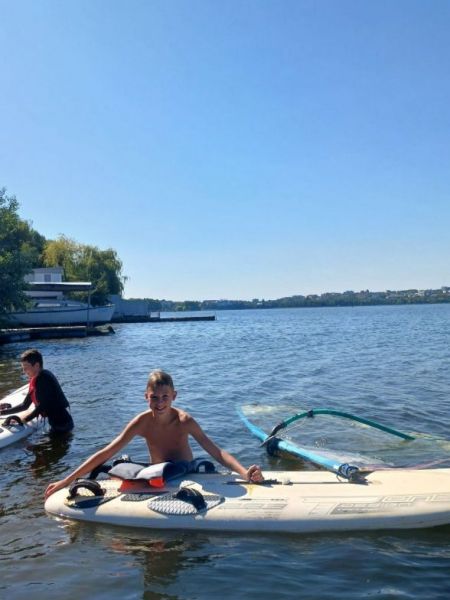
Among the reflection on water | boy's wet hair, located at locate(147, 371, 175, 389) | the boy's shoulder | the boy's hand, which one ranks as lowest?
the reflection on water

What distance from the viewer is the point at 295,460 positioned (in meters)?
8.02

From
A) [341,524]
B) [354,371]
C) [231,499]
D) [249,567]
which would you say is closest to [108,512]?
[231,499]

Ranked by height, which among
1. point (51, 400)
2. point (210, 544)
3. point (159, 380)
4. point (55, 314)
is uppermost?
point (159, 380)

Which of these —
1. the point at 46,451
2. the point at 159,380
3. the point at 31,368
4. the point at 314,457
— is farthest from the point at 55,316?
the point at 159,380

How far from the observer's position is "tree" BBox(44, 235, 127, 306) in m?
63.7

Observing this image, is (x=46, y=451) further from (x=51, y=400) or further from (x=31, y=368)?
(x=31, y=368)

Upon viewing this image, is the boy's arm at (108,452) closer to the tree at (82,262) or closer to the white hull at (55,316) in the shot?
the white hull at (55,316)

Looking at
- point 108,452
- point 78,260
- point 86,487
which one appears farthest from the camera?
point 78,260

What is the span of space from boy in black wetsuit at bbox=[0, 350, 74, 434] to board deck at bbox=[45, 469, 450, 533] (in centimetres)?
343

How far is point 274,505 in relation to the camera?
16.7 feet

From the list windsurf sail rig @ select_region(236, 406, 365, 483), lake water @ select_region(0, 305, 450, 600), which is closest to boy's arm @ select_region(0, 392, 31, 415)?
lake water @ select_region(0, 305, 450, 600)

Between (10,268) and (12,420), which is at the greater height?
(10,268)

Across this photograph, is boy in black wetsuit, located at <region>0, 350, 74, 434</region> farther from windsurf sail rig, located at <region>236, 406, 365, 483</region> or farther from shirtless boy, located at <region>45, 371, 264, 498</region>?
shirtless boy, located at <region>45, 371, 264, 498</region>

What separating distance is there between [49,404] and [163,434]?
166 inches
